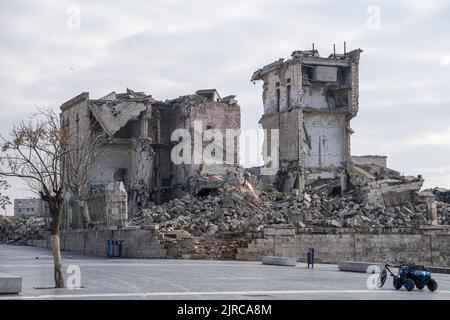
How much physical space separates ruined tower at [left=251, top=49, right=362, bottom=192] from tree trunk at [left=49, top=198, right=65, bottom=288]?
40382 millimetres

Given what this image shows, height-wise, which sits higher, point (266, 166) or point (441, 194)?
point (266, 166)

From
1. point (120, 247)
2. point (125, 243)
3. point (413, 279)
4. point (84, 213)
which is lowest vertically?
point (413, 279)

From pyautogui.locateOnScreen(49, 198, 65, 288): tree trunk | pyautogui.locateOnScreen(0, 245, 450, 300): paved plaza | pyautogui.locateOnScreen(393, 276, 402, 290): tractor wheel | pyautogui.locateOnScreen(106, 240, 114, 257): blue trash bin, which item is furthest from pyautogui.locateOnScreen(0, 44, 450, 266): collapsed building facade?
pyautogui.locateOnScreen(49, 198, 65, 288): tree trunk

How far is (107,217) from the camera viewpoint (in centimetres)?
3816

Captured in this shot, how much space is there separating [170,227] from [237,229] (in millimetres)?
3578

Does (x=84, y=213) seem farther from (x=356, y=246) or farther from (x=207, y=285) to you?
(x=207, y=285)

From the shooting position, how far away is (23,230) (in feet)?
205

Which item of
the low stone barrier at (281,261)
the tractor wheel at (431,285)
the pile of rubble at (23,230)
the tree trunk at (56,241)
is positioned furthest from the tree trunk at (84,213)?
the tractor wheel at (431,285)

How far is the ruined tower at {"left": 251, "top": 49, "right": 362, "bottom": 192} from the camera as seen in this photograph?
5875 cm

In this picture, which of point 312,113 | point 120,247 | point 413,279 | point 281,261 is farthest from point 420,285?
point 312,113

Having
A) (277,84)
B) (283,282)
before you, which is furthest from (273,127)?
(283,282)

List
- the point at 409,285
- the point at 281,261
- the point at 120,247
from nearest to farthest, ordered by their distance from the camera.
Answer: the point at 409,285 → the point at 281,261 → the point at 120,247

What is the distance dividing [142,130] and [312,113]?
1358cm

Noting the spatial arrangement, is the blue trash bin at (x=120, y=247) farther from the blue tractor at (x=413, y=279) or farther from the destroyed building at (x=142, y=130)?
the destroyed building at (x=142, y=130)
